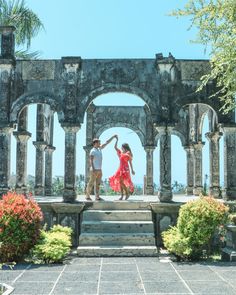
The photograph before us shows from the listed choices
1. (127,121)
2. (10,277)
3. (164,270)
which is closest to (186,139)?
(127,121)

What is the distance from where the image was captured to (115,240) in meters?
10.6

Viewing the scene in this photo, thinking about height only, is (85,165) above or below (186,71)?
below

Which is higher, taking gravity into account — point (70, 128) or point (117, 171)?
point (70, 128)

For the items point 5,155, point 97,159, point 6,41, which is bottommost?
point 97,159

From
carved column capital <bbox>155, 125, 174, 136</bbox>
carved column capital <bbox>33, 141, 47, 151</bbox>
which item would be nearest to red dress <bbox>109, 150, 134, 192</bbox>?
carved column capital <bbox>155, 125, 174, 136</bbox>

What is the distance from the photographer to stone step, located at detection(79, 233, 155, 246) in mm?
10570

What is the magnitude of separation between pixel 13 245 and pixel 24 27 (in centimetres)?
1306

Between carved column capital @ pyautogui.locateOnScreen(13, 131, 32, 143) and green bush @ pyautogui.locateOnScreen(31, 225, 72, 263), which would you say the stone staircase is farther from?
carved column capital @ pyautogui.locateOnScreen(13, 131, 32, 143)

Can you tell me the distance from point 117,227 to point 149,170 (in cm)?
1055

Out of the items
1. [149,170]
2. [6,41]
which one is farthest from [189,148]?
[6,41]

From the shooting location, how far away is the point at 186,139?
2147 cm

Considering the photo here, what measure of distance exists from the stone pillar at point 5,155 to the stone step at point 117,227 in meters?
2.68

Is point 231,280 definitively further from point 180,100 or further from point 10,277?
point 180,100

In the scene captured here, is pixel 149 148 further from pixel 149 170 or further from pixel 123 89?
pixel 123 89
